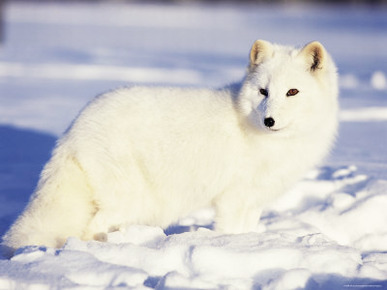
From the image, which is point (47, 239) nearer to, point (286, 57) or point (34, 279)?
point (34, 279)

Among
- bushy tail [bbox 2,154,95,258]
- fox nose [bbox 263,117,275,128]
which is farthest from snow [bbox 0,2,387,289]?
fox nose [bbox 263,117,275,128]

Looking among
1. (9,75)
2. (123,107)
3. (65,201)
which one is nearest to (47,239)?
(65,201)

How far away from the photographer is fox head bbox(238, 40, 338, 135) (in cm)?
276

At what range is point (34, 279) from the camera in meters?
2.23

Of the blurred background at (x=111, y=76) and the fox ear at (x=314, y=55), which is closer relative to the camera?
the fox ear at (x=314, y=55)

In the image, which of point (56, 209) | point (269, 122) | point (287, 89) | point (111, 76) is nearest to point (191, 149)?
point (269, 122)

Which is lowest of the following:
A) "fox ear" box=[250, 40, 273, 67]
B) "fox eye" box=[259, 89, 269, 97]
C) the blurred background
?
the blurred background

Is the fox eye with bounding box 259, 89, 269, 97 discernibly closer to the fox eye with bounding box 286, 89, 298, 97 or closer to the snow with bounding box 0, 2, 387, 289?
the fox eye with bounding box 286, 89, 298, 97

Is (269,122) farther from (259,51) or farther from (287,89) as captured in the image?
(259,51)

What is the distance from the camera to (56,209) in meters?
2.72

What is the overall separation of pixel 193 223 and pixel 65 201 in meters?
1.08

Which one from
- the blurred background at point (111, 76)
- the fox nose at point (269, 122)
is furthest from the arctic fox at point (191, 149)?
the blurred background at point (111, 76)

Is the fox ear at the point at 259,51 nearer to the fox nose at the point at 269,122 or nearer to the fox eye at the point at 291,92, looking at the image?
the fox eye at the point at 291,92

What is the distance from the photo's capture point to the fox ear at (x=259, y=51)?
294cm
